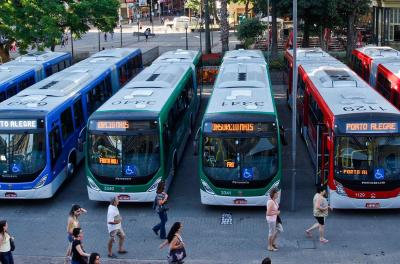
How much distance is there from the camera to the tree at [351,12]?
Answer: 132ft

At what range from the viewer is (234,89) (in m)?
20.0

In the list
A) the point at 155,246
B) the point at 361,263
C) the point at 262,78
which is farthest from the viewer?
the point at 262,78

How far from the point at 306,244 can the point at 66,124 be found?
28.2 ft

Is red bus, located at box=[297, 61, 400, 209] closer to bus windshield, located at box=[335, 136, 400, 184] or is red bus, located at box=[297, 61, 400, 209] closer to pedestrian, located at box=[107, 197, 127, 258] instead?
bus windshield, located at box=[335, 136, 400, 184]

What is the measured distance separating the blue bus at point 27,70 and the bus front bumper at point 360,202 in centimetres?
1357

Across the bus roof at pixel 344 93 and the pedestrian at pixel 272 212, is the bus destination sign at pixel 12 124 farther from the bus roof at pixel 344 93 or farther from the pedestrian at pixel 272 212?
the bus roof at pixel 344 93

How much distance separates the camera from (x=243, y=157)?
663 inches

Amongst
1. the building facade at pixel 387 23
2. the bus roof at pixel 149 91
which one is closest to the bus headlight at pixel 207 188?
the bus roof at pixel 149 91

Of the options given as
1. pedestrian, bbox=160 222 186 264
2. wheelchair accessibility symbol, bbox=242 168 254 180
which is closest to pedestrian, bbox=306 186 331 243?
wheelchair accessibility symbol, bbox=242 168 254 180

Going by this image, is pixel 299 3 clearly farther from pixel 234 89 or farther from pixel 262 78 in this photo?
pixel 234 89

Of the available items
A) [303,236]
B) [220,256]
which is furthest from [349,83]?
[220,256]

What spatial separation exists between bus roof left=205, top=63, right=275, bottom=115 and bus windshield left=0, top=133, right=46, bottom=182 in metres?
4.82

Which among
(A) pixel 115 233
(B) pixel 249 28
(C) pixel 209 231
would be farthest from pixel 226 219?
(B) pixel 249 28

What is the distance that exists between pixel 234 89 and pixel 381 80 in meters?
8.09
